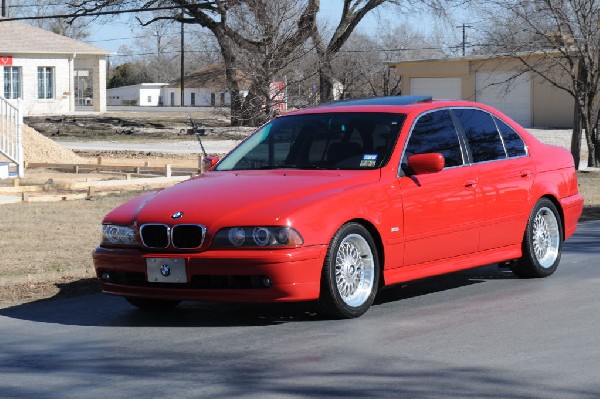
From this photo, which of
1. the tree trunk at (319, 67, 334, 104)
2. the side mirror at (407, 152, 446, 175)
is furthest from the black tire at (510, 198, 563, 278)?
the tree trunk at (319, 67, 334, 104)

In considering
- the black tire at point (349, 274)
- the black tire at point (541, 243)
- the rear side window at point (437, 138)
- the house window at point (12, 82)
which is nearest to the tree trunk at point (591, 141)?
the black tire at point (541, 243)

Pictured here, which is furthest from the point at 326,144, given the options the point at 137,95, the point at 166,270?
the point at 137,95

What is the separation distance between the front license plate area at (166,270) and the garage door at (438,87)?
2031 inches

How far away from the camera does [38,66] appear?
209 ft

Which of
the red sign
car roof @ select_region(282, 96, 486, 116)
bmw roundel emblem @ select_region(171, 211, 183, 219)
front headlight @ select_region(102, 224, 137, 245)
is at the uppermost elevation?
the red sign

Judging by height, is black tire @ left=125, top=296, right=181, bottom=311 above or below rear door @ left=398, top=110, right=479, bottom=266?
below

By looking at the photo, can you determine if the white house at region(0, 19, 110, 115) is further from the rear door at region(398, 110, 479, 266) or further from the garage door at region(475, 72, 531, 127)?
the rear door at region(398, 110, 479, 266)

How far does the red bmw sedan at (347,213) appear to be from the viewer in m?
8.02

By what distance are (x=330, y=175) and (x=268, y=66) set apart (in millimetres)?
16338

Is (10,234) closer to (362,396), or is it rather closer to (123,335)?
(123,335)

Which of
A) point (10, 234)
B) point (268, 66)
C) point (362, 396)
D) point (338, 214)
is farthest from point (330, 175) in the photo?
point (268, 66)

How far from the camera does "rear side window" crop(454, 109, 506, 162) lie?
391 inches

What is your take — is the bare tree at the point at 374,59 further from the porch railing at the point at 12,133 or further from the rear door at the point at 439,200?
the rear door at the point at 439,200

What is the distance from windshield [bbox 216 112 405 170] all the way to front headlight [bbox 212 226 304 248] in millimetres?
1268
